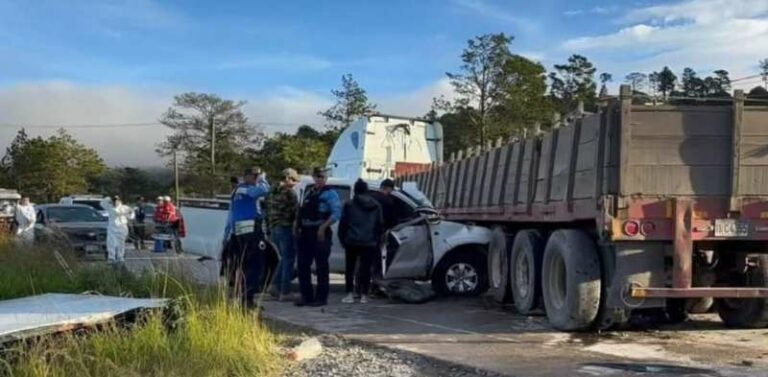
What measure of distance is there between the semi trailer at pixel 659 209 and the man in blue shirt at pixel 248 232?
3170 millimetres

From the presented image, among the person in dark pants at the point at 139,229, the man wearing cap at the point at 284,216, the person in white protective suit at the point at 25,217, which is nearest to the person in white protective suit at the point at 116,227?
the person in dark pants at the point at 139,229

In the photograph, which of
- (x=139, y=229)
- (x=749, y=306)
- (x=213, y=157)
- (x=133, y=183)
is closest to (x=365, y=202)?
(x=749, y=306)

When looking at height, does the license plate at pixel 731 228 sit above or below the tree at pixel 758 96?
below

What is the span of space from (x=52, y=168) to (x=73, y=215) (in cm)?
4382

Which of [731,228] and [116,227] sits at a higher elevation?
[731,228]

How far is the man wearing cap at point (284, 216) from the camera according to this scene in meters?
11.8

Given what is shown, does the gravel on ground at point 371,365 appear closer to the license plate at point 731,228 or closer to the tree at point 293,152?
the license plate at point 731,228

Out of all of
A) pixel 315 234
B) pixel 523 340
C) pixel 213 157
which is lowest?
pixel 523 340

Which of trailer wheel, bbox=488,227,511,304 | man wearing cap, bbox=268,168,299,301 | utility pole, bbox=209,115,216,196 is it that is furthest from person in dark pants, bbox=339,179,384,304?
utility pole, bbox=209,115,216,196

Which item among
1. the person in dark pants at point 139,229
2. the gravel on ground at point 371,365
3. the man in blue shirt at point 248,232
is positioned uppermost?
the man in blue shirt at point 248,232

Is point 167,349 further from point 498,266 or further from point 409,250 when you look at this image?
point 498,266

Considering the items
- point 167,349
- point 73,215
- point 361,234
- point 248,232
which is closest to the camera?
point 167,349

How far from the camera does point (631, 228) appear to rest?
8.20 meters

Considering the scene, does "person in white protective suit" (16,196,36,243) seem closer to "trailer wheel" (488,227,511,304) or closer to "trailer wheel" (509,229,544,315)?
"trailer wheel" (488,227,511,304)
